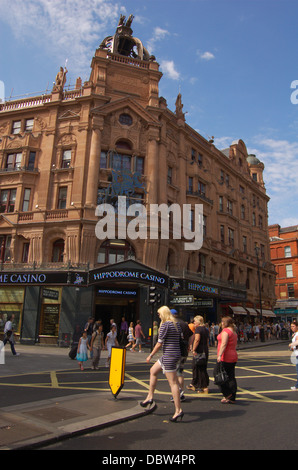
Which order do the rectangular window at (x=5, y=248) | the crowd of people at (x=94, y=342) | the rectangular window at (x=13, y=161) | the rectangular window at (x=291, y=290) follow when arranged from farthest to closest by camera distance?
the rectangular window at (x=291, y=290) < the rectangular window at (x=13, y=161) < the rectangular window at (x=5, y=248) < the crowd of people at (x=94, y=342)

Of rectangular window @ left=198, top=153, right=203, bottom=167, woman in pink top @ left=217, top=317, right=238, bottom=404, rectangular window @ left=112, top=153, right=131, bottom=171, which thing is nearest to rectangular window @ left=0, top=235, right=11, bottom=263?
rectangular window @ left=112, top=153, right=131, bottom=171

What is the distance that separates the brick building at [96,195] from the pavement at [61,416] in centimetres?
1425

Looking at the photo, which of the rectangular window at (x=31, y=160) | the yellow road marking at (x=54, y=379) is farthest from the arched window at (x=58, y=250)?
the yellow road marking at (x=54, y=379)

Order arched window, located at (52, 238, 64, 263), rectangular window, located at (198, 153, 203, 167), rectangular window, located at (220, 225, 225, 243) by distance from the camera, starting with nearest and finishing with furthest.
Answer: arched window, located at (52, 238, 64, 263) < rectangular window, located at (198, 153, 203, 167) < rectangular window, located at (220, 225, 225, 243)

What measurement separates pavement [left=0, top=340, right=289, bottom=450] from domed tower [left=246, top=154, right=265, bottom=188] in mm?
43916

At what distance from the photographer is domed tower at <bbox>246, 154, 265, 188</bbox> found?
4703 centimetres

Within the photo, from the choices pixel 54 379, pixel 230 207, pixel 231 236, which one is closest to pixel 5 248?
pixel 54 379

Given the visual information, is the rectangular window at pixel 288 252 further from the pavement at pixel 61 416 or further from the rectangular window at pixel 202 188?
the pavement at pixel 61 416

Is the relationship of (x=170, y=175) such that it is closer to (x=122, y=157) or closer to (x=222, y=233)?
(x=122, y=157)

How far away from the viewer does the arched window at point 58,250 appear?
Answer: 24.6 metres

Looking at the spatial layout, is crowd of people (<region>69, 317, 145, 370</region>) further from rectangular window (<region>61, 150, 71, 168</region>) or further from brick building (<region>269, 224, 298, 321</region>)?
brick building (<region>269, 224, 298, 321</region>)

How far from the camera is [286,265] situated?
56.2 m

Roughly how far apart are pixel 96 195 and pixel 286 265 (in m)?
42.6

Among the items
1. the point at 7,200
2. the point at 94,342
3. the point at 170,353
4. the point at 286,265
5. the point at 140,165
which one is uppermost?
the point at 140,165
